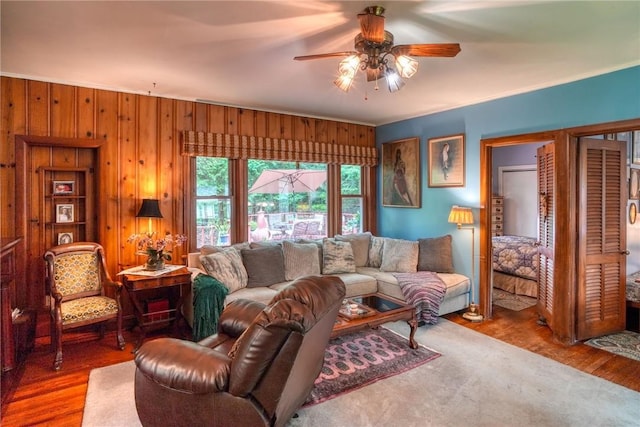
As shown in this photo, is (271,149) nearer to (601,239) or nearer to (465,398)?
Result: (465,398)

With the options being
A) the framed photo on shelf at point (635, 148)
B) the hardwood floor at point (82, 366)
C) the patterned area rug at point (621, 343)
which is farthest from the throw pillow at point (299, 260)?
the framed photo on shelf at point (635, 148)

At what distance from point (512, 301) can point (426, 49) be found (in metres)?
4.13

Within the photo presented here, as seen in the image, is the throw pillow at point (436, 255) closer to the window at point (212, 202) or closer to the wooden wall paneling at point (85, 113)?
the window at point (212, 202)

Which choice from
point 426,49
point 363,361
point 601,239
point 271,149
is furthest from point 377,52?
point 601,239

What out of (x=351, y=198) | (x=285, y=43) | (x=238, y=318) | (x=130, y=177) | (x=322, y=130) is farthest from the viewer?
Result: (x=351, y=198)

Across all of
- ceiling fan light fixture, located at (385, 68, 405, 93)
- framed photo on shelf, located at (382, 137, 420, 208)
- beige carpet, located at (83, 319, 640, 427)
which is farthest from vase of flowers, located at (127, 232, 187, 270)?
framed photo on shelf, located at (382, 137, 420, 208)

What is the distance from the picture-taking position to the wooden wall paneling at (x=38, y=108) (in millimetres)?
3404

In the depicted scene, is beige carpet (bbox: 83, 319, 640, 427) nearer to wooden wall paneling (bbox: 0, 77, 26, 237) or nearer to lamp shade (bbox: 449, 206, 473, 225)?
lamp shade (bbox: 449, 206, 473, 225)

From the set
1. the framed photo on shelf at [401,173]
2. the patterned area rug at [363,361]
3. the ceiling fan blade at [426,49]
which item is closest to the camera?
the ceiling fan blade at [426,49]

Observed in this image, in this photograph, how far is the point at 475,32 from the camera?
98.5 inches

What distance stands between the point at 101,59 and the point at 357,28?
7.07 feet

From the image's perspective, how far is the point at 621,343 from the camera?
352cm

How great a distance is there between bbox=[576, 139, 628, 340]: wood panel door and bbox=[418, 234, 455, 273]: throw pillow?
4.42 feet

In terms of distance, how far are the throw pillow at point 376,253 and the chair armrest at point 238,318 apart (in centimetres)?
254
